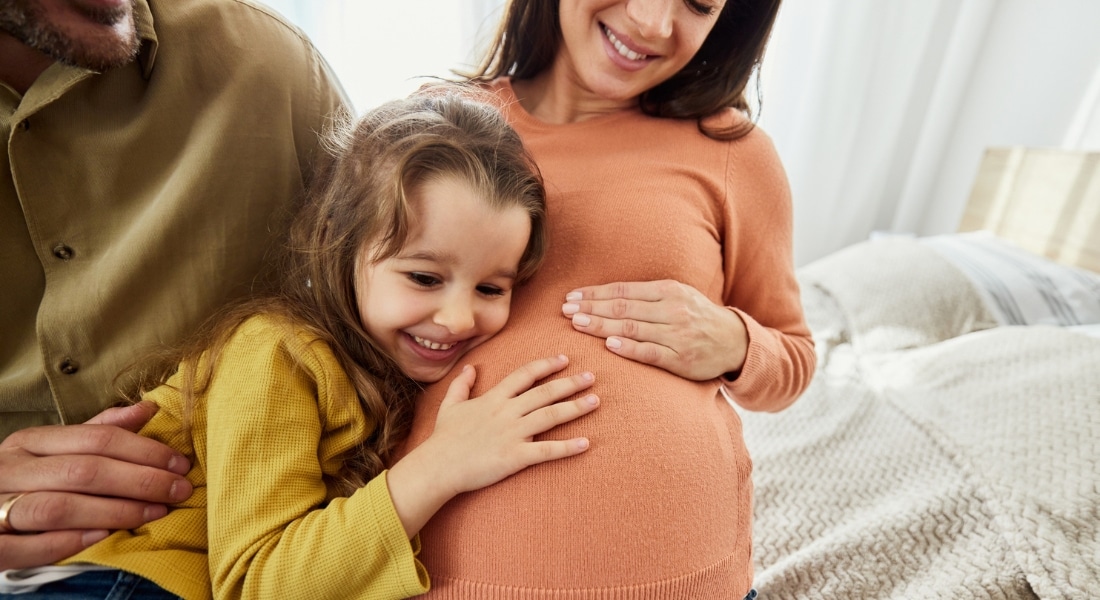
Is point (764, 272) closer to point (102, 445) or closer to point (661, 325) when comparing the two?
point (661, 325)

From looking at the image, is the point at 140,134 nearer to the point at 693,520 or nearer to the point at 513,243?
the point at 513,243

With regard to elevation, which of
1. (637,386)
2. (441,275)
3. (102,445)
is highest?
(441,275)

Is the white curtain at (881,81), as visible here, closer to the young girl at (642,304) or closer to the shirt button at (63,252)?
the young girl at (642,304)

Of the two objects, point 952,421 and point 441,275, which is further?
point 952,421

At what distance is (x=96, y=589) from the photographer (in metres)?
0.70

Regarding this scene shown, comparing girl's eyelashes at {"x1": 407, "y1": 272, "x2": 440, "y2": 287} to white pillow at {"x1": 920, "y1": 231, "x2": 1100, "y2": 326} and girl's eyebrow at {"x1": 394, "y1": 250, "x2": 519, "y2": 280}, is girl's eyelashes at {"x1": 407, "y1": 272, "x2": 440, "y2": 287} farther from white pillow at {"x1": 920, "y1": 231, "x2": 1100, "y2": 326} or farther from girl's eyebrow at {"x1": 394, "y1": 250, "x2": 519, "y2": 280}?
white pillow at {"x1": 920, "y1": 231, "x2": 1100, "y2": 326}

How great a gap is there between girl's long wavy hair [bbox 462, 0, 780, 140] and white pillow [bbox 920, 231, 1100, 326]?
1.02 meters

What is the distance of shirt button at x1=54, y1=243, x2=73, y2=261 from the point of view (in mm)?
827

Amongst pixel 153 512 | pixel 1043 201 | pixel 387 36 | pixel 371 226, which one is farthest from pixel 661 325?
pixel 1043 201

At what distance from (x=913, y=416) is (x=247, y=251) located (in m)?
1.35

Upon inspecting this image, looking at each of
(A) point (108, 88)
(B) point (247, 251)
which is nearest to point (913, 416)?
(B) point (247, 251)

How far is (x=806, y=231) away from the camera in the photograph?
2.67 metres

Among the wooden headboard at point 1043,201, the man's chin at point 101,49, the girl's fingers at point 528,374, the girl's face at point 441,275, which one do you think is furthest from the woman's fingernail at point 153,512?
the wooden headboard at point 1043,201

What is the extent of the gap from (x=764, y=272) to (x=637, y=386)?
1.30ft
